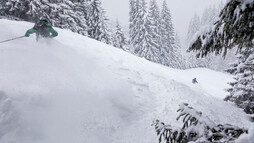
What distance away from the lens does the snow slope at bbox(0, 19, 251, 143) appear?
16.6ft

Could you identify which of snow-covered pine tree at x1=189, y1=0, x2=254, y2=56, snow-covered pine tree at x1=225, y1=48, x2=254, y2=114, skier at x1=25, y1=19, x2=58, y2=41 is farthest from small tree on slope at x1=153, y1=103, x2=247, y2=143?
snow-covered pine tree at x1=225, y1=48, x2=254, y2=114

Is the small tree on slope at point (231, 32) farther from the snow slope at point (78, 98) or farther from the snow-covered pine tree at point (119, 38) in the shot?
the snow-covered pine tree at point (119, 38)

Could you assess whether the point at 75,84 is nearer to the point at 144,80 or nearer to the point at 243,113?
the point at 144,80

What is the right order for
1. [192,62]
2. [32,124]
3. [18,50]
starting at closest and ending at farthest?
[32,124], [18,50], [192,62]

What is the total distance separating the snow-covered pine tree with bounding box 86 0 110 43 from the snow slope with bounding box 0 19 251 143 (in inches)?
653

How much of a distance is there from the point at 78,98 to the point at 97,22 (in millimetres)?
22663

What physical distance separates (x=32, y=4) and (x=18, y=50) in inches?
448

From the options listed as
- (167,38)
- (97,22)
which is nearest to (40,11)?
(97,22)

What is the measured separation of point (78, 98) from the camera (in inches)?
264

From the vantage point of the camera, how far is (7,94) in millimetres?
5141

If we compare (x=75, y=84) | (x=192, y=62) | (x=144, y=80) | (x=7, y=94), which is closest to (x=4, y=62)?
(x=7, y=94)

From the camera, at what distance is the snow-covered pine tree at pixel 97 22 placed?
89.2 feet

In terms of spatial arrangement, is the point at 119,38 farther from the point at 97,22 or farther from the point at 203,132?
the point at 203,132

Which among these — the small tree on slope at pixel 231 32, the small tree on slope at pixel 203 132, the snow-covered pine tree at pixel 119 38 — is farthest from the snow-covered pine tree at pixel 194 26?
the small tree on slope at pixel 203 132
